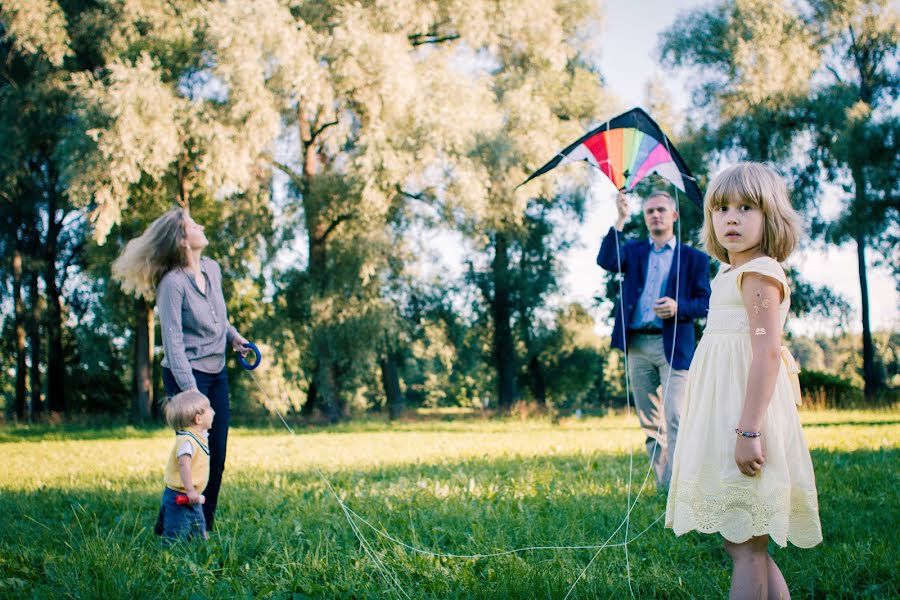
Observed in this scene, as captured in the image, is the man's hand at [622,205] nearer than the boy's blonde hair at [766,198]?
No

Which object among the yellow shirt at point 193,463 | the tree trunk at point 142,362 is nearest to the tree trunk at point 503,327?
the tree trunk at point 142,362

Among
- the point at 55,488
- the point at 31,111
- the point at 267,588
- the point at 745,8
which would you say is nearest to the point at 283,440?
the point at 55,488

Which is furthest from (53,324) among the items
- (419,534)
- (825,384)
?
(825,384)

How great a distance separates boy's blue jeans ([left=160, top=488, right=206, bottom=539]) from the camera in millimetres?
3857

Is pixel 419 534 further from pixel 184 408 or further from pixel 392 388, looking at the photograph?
pixel 392 388

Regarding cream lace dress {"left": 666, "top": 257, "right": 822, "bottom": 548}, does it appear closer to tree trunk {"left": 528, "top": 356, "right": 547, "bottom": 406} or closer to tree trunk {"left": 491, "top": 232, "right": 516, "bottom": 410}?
tree trunk {"left": 491, "top": 232, "right": 516, "bottom": 410}

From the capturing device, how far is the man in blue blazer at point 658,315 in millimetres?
4945

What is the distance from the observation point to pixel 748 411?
7.33ft

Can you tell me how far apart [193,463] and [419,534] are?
1.37 m

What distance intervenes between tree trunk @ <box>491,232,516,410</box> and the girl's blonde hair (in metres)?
19.1

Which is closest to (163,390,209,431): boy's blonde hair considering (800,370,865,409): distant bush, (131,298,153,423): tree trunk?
(131,298,153,423): tree trunk

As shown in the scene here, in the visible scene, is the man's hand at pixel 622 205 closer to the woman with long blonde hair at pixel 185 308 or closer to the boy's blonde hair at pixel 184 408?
the woman with long blonde hair at pixel 185 308

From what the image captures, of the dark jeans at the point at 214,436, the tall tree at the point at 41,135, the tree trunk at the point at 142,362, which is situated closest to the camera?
the dark jeans at the point at 214,436

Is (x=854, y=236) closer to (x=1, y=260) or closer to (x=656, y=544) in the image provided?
(x=656, y=544)
